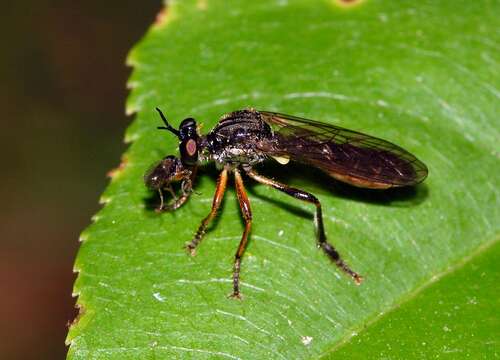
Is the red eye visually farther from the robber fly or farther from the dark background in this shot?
the dark background

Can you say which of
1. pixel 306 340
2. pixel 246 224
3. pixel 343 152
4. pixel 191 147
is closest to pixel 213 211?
pixel 246 224

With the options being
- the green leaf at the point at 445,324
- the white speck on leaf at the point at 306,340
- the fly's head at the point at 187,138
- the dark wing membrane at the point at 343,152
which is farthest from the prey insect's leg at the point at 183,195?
the green leaf at the point at 445,324

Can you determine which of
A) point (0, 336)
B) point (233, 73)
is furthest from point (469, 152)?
point (0, 336)

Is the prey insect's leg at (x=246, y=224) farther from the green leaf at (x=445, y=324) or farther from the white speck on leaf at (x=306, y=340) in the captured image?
the green leaf at (x=445, y=324)

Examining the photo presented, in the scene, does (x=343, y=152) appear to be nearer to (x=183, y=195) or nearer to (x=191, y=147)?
(x=191, y=147)

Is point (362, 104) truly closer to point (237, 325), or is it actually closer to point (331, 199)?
point (331, 199)

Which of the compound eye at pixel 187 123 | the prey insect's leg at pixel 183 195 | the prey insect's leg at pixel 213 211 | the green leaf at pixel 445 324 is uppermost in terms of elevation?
the compound eye at pixel 187 123
